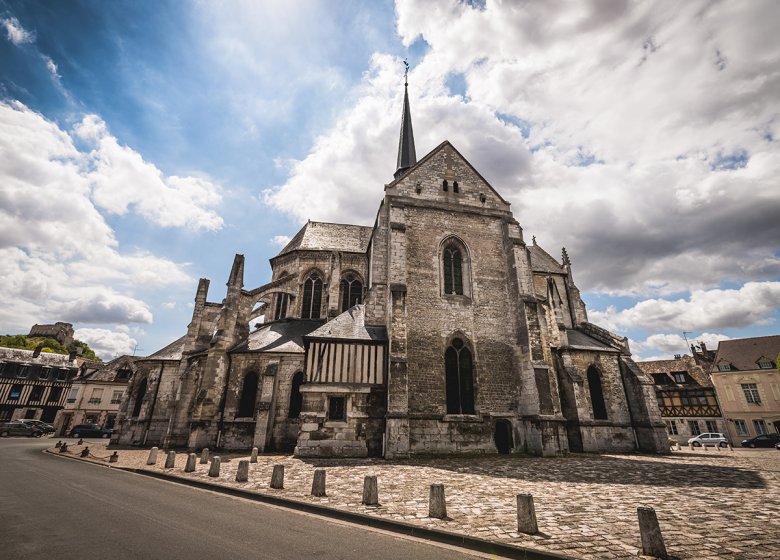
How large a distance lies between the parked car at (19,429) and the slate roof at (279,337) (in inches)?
913

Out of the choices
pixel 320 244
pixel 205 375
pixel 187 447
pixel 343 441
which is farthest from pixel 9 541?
pixel 320 244

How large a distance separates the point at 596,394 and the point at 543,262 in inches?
374

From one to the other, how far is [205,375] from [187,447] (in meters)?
3.88

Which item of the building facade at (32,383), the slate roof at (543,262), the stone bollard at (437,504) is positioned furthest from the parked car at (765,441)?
the building facade at (32,383)

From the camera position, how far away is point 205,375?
1666 cm

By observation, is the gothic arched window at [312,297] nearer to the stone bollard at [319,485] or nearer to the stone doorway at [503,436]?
the stone doorway at [503,436]

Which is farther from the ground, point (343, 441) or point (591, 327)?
point (591, 327)

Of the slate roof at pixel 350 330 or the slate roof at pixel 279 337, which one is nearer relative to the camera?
the slate roof at pixel 350 330

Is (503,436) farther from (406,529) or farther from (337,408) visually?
(406,529)

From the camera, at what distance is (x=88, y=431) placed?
96.1 feet

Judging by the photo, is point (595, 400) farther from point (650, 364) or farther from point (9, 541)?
point (650, 364)

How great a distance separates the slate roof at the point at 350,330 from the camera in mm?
14312

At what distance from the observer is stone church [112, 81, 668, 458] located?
1342 centimetres

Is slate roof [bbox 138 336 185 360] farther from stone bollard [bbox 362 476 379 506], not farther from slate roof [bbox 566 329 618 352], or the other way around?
slate roof [bbox 566 329 618 352]
